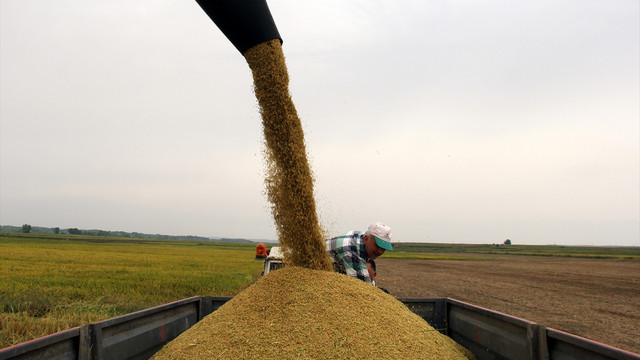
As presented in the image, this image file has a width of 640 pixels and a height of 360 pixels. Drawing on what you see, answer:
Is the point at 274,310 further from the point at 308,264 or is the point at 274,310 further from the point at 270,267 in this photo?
the point at 270,267

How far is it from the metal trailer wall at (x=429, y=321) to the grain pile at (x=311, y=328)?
19cm

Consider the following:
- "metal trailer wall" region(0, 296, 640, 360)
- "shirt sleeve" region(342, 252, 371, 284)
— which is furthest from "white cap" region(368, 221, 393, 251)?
"metal trailer wall" region(0, 296, 640, 360)

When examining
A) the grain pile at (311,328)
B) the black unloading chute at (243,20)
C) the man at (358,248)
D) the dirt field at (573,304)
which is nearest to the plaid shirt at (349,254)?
the man at (358,248)

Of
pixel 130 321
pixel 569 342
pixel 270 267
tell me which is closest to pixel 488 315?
pixel 569 342

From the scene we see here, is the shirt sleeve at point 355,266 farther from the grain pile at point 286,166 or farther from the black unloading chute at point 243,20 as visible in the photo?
the black unloading chute at point 243,20

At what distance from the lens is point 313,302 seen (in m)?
2.96

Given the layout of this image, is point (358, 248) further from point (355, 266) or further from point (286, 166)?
point (286, 166)

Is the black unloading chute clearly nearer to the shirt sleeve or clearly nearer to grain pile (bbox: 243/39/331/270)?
grain pile (bbox: 243/39/331/270)

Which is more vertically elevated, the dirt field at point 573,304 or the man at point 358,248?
the man at point 358,248

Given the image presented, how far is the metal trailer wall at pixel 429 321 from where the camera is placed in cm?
193

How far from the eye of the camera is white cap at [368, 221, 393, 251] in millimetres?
4121

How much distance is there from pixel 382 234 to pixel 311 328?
1.69 metres

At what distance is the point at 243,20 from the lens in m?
2.67

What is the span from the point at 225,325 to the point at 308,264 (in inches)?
37.9
